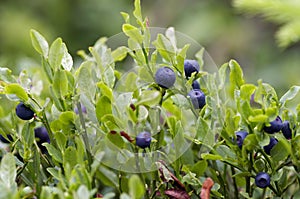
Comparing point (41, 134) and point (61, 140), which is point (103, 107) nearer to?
point (61, 140)

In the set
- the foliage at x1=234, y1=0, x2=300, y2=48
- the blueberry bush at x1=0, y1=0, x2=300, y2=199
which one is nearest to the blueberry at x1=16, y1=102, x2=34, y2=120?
the blueberry bush at x1=0, y1=0, x2=300, y2=199

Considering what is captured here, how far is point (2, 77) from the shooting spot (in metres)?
Result: 0.65

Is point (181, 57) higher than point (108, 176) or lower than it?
higher

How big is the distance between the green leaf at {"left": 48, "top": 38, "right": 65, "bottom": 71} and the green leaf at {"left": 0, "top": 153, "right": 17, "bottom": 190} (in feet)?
0.42

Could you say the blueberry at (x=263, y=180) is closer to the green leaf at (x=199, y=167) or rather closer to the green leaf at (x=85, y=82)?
the green leaf at (x=199, y=167)

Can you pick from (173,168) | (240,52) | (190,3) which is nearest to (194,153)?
(173,168)

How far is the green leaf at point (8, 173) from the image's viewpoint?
0.54 m

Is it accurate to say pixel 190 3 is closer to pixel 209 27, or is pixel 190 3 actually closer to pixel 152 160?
pixel 209 27

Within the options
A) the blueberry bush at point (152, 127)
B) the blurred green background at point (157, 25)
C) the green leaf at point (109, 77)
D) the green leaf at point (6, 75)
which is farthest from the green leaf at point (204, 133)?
the blurred green background at point (157, 25)

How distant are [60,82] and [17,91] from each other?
5 centimetres

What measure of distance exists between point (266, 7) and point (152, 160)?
77 centimetres

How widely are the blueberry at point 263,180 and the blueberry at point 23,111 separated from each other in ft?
0.86

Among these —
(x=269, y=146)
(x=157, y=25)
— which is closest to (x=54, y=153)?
(x=269, y=146)

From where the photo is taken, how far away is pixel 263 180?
595 millimetres
